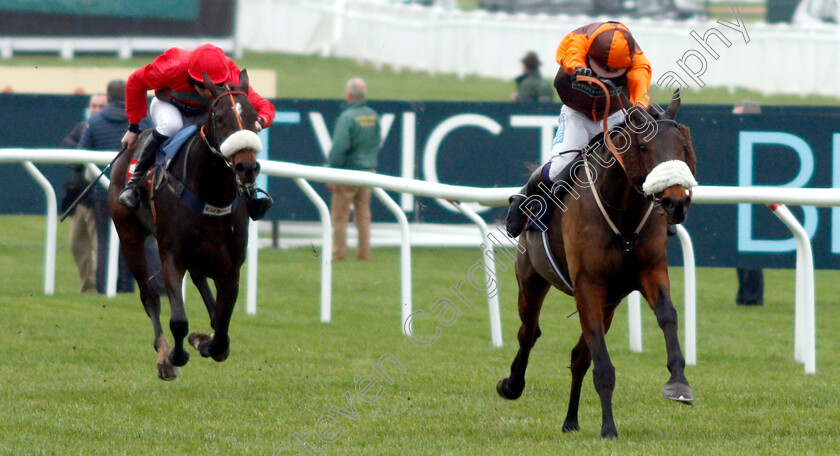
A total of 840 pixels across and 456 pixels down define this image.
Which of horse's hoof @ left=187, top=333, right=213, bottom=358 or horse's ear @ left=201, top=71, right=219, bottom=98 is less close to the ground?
horse's ear @ left=201, top=71, right=219, bottom=98

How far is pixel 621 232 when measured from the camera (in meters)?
5.27

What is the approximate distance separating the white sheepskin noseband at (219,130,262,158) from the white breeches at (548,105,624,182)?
1346 millimetres

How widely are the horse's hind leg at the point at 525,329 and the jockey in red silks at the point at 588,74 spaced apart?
481 mm

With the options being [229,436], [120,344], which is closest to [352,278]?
[120,344]

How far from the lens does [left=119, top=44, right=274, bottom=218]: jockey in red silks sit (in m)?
6.16

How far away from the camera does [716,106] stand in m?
10.9

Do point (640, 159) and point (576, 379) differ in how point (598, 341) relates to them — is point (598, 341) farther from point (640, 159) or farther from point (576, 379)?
point (640, 159)

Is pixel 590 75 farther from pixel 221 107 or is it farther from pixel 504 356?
pixel 504 356

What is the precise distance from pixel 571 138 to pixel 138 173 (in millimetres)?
2320

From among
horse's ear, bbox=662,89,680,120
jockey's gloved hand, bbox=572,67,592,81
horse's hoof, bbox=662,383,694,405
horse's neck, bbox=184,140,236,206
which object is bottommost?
horse's hoof, bbox=662,383,694,405

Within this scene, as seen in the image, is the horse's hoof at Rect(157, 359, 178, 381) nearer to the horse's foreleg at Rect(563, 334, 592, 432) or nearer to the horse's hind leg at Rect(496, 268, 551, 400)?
the horse's hind leg at Rect(496, 268, 551, 400)

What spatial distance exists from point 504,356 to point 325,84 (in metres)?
16.8

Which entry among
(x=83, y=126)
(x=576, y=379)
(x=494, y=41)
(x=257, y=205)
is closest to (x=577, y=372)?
(x=576, y=379)

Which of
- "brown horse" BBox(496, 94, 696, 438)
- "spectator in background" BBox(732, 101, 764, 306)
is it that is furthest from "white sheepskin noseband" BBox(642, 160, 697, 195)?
"spectator in background" BBox(732, 101, 764, 306)
